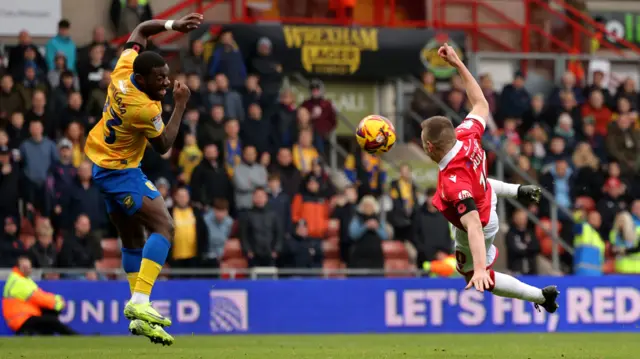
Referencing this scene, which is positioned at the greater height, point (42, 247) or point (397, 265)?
point (42, 247)

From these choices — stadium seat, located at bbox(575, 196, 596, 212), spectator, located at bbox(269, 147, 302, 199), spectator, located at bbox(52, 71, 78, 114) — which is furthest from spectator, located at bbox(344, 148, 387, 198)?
spectator, located at bbox(52, 71, 78, 114)

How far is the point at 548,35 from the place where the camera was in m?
25.1

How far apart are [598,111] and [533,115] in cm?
136

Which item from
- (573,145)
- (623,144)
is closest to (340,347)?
(573,145)

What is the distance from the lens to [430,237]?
1955 centimetres

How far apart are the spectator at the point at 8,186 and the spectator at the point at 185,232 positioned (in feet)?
7.31

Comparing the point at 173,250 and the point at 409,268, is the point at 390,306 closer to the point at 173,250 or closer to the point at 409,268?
the point at 409,268

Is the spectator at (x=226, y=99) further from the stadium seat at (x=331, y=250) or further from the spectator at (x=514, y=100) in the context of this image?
the spectator at (x=514, y=100)

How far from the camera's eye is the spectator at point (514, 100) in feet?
75.4

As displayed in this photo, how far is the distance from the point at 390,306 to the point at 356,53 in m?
6.34

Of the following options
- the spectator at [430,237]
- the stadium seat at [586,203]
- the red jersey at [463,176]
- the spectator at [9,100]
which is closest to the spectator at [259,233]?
the spectator at [430,237]

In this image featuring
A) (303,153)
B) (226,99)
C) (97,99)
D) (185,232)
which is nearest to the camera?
(185,232)

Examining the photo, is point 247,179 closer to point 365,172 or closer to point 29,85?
point 365,172

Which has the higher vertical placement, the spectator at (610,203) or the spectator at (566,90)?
the spectator at (566,90)
